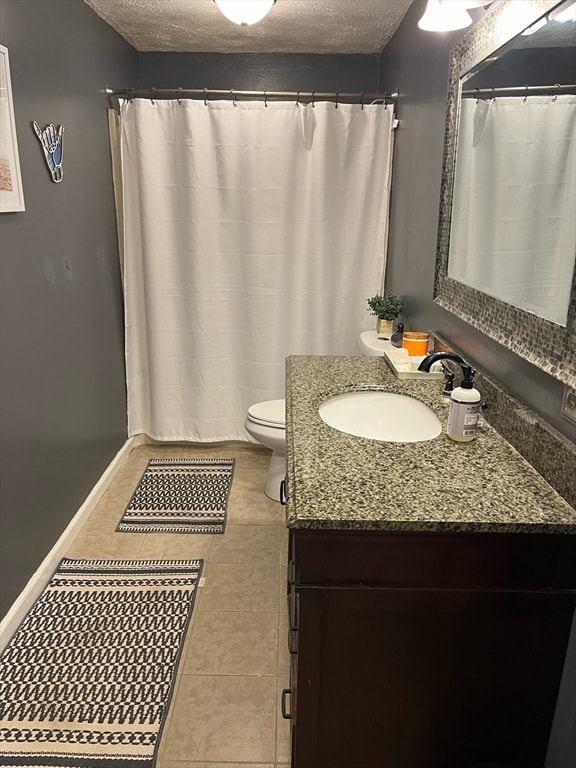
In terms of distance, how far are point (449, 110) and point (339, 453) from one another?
1.29 metres

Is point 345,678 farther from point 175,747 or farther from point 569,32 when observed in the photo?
point 569,32

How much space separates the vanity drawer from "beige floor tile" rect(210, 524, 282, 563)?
129cm

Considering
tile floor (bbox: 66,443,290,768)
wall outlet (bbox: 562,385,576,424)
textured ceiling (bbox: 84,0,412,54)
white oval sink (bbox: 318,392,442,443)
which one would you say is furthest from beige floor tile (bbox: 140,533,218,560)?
textured ceiling (bbox: 84,0,412,54)

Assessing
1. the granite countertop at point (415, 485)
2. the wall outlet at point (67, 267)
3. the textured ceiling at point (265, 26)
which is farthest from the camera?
the textured ceiling at point (265, 26)

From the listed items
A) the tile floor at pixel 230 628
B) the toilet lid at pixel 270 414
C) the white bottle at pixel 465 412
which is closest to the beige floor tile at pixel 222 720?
the tile floor at pixel 230 628

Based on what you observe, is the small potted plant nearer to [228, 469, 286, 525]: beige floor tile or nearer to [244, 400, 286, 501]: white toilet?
[244, 400, 286, 501]: white toilet

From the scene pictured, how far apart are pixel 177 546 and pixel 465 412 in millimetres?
1549

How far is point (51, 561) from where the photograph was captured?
2162 mm

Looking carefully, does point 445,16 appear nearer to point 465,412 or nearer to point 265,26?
point 465,412

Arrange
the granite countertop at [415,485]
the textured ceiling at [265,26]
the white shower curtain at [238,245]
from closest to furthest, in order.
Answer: the granite countertop at [415,485] < the textured ceiling at [265,26] < the white shower curtain at [238,245]

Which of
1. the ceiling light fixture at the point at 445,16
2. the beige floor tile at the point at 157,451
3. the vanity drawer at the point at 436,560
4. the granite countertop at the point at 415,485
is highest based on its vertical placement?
the ceiling light fixture at the point at 445,16

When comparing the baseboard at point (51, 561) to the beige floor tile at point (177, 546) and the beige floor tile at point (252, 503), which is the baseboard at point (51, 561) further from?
the beige floor tile at point (252, 503)

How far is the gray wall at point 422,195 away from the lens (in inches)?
58.7

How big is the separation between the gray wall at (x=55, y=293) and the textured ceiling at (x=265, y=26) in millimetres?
144
